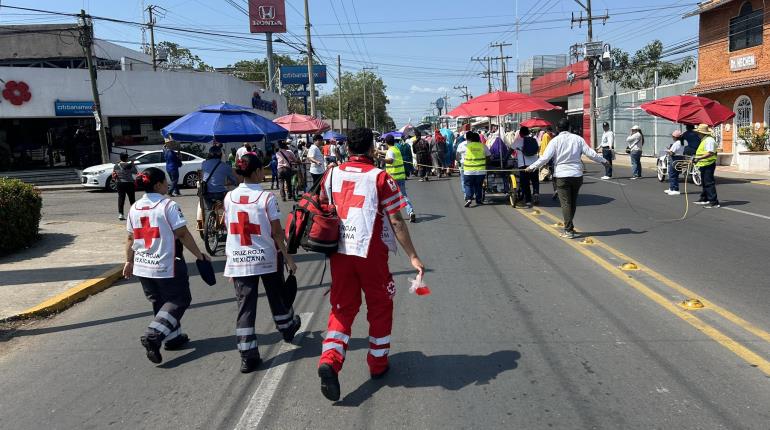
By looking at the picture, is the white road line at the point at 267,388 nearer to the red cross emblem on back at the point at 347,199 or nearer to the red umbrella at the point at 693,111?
the red cross emblem on back at the point at 347,199

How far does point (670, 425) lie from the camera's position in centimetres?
344

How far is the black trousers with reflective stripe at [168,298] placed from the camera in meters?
4.75

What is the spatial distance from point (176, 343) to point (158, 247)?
857 millimetres

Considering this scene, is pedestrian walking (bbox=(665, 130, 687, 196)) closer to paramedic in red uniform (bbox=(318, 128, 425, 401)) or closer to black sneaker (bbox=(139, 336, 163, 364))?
paramedic in red uniform (bbox=(318, 128, 425, 401))

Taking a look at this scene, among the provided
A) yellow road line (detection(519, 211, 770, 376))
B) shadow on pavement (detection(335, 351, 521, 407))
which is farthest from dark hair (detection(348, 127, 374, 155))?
yellow road line (detection(519, 211, 770, 376))

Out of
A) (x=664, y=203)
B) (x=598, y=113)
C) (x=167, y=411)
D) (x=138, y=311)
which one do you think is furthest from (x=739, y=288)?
(x=598, y=113)

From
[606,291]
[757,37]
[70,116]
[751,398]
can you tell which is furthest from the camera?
[70,116]

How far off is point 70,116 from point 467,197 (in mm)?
20372

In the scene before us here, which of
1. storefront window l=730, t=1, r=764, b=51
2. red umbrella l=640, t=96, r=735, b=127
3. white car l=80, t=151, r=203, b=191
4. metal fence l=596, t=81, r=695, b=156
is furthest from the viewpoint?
metal fence l=596, t=81, r=695, b=156

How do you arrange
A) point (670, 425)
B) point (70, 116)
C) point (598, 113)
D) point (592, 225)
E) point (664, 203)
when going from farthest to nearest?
point (598, 113), point (70, 116), point (664, 203), point (592, 225), point (670, 425)

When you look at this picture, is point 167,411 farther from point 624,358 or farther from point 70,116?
point 70,116

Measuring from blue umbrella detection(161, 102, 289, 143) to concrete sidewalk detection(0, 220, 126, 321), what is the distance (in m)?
2.24

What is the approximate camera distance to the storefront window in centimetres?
2333

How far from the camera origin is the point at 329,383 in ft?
12.4
